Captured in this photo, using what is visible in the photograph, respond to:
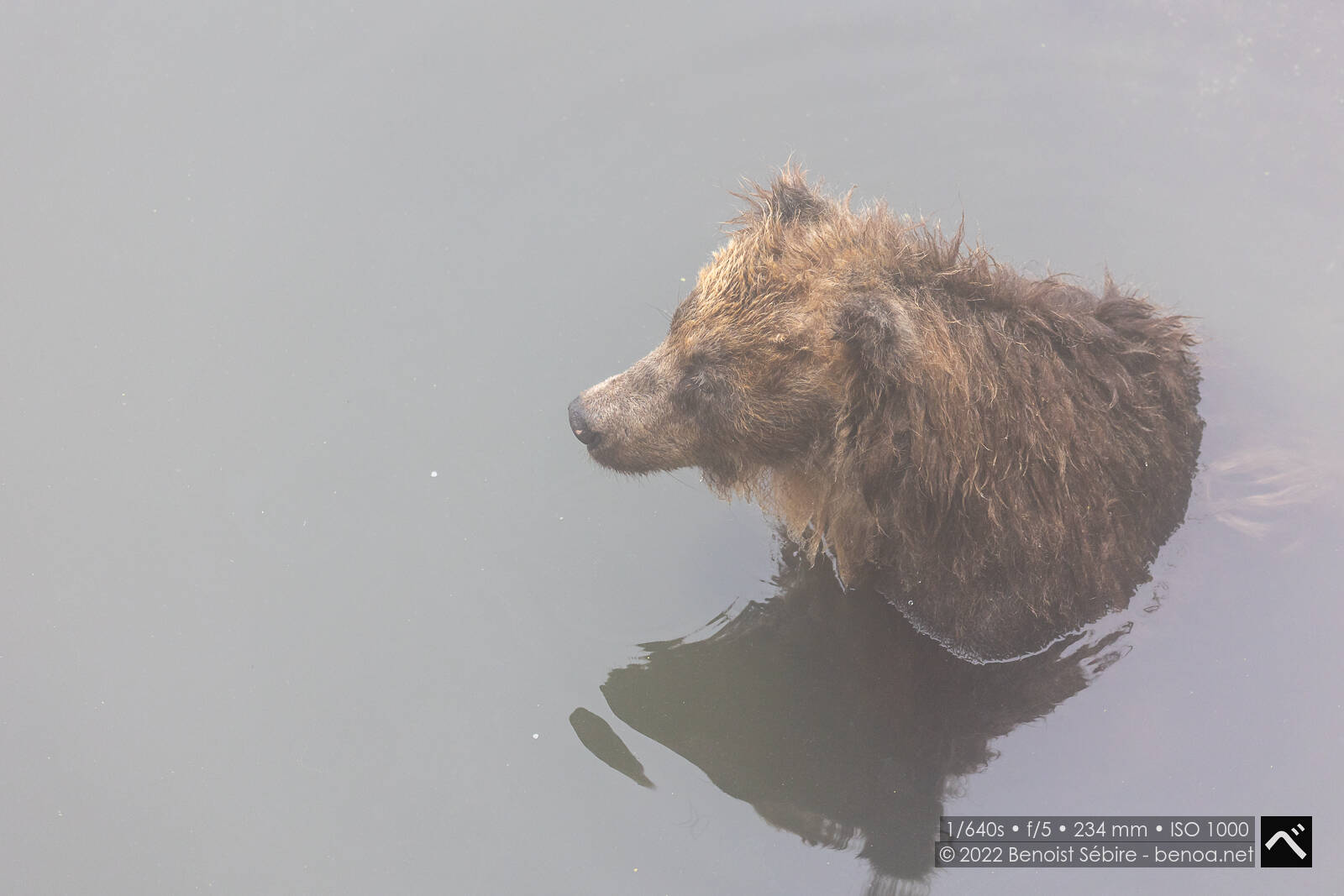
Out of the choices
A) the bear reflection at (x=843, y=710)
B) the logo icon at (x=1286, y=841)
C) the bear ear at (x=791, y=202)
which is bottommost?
the logo icon at (x=1286, y=841)

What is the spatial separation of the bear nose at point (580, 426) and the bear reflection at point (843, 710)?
53.1 inches

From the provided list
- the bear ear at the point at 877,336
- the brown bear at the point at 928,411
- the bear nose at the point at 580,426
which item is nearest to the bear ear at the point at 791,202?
the brown bear at the point at 928,411

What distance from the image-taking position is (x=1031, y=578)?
13.0ft

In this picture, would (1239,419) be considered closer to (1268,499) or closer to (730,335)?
(1268,499)

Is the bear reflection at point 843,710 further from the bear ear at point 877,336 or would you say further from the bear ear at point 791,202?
the bear ear at point 791,202

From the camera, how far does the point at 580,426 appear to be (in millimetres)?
4266

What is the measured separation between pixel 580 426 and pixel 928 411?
60.7 inches

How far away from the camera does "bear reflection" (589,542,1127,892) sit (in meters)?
4.64

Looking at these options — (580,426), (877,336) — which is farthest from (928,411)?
(580,426)

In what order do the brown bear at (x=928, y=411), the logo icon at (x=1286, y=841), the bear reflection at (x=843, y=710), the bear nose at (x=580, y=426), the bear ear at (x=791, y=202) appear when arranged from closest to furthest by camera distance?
the brown bear at (x=928, y=411), the bear ear at (x=791, y=202), the bear nose at (x=580, y=426), the logo icon at (x=1286, y=841), the bear reflection at (x=843, y=710)

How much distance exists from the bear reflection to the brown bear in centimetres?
34

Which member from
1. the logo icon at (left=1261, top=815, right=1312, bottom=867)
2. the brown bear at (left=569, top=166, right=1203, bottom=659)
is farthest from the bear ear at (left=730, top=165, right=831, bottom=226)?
the logo icon at (left=1261, top=815, right=1312, bottom=867)

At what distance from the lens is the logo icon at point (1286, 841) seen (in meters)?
4.45

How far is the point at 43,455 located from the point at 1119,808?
6046 mm
